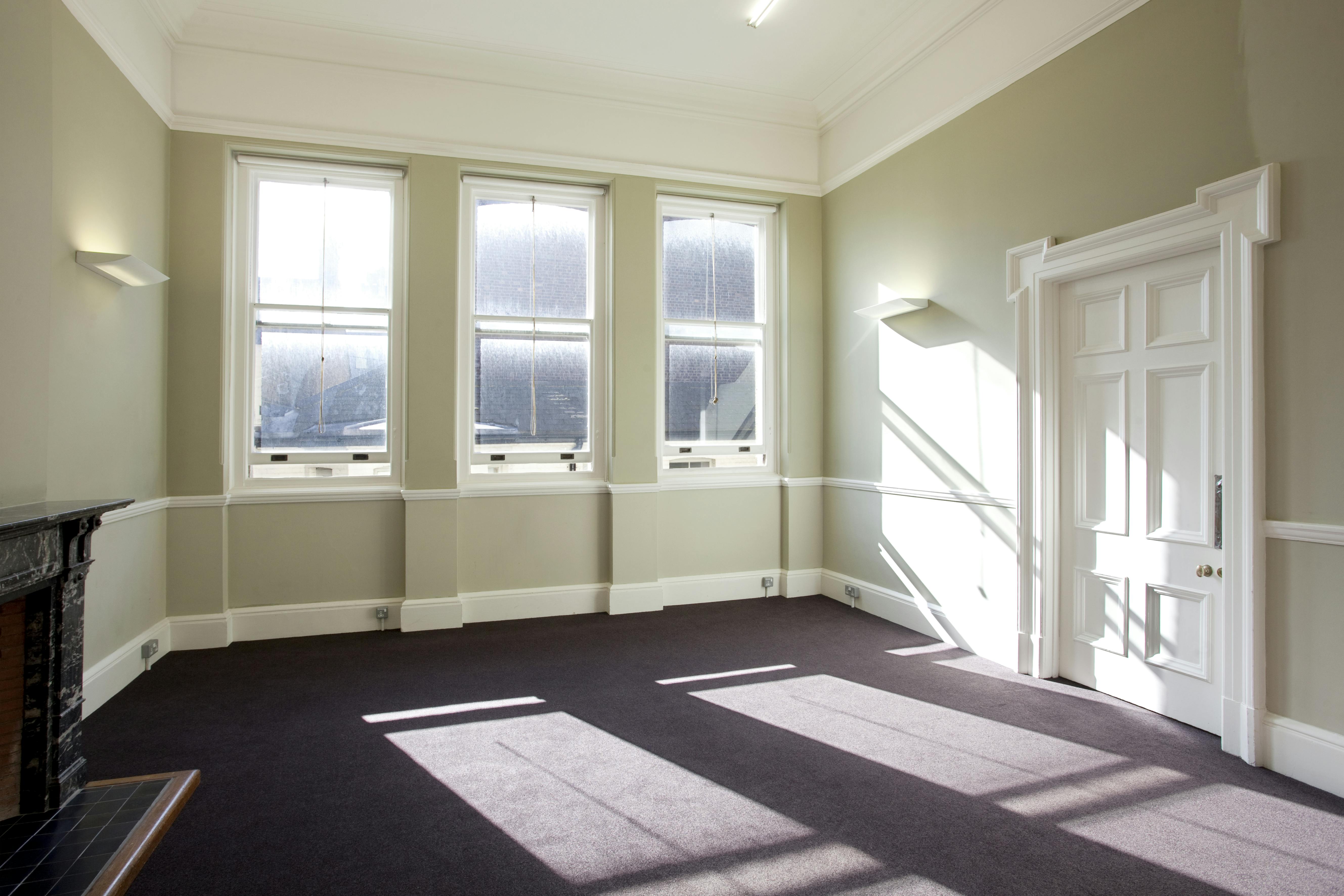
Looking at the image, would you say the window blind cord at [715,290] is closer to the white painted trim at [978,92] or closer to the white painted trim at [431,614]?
the white painted trim at [978,92]

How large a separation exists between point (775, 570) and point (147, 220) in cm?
462

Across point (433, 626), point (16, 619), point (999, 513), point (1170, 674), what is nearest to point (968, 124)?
point (999, 513)

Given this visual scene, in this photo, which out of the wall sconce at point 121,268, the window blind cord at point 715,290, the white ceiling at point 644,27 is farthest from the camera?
the window blind cord at point 715,290

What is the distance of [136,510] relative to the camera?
380 cm

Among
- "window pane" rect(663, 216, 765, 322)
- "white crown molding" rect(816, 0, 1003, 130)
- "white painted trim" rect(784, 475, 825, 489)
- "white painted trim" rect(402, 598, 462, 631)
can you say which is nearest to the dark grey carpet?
"white painted trim" rect(402, 598, 462, 631)

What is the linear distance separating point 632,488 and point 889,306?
2.12m

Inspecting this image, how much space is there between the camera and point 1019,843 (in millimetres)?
2186

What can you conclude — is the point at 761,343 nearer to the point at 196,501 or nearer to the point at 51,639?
the point at 196,501

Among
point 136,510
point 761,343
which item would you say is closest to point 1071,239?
point 761,343

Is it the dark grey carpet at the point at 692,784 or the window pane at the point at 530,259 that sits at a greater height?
the window pane at the point at 530,259

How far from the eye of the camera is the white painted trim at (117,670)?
3.26m

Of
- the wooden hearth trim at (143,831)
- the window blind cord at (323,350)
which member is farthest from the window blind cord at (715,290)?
the wooden hearth trim at (143,831)

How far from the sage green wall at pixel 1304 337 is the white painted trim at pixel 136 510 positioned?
4865 millimetres

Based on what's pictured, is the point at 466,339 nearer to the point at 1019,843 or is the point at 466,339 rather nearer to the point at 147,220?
the point at 147,220
